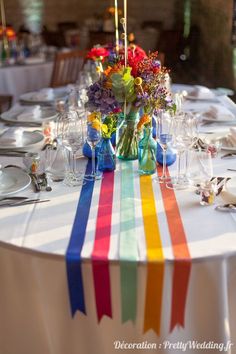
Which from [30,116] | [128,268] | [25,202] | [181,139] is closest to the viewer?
[128,268]

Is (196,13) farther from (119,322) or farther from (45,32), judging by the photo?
(119,322)

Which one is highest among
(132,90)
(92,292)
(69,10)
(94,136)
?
(69,10)

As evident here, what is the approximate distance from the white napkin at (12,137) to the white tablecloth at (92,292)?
27.0 inches

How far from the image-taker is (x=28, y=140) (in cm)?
192

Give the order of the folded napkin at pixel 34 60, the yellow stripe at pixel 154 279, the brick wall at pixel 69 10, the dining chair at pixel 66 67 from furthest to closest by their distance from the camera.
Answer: the brick wall at pixel 69 10 < the folded napkin at pixel 34 60 < the dining chair at pixel 66 67 < the yellow stripe at pixel 154 279

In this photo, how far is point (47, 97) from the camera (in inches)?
104

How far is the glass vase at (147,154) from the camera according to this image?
4.96 feet

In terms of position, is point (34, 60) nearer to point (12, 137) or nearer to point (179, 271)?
point (12, 137)

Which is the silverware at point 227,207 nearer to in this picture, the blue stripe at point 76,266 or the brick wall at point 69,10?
the blue stripe at point 76,266

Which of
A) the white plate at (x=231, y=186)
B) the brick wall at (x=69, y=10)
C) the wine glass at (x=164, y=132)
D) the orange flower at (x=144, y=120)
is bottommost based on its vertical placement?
Result: the white plate at (x=231, y=186)

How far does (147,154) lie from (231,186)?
0.30 m

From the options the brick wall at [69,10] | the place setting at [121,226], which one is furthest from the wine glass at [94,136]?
the brick wall at [69,10]

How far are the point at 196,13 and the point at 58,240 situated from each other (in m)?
6.03

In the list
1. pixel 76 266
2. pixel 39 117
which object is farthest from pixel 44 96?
pixel 76 266
